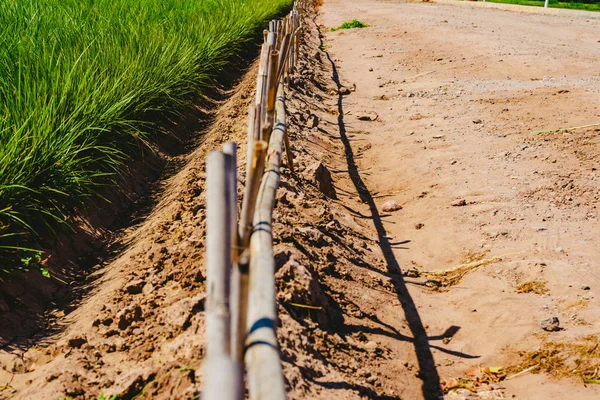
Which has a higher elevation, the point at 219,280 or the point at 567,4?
the point at 219,280

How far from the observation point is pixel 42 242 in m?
3.55

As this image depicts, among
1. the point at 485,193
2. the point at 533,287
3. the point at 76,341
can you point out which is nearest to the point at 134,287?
the point at 76,341

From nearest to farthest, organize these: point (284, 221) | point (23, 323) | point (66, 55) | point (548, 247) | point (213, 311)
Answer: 1. point (213, 311)
2. point (23, 323)
3. point (284, 221)
4. point (548, 247)
5. point (66, 55)

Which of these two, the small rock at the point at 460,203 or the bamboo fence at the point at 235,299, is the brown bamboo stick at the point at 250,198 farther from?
the small rock at the point at 460,203

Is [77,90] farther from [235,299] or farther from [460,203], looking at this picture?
[235,299]

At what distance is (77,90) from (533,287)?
302 cm

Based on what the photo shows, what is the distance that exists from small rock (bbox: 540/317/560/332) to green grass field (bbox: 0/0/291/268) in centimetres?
249

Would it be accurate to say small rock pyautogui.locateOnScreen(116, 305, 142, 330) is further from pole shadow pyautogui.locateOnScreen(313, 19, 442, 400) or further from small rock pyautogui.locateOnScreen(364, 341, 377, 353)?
pole shadow pyautogui.locateOnScreen(313, 19, 442, 400)

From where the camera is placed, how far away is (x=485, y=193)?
5.05 metres

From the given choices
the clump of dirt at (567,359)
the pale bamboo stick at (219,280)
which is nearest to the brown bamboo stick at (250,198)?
the pale bamboo stick at (219,280)

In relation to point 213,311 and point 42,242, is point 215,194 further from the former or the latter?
point 42,242

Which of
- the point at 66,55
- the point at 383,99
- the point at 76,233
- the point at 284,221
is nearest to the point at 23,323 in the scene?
the point at 76,233

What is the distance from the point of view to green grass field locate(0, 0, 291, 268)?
11.5 ft

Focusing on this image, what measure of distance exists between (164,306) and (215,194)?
1.43 meters
